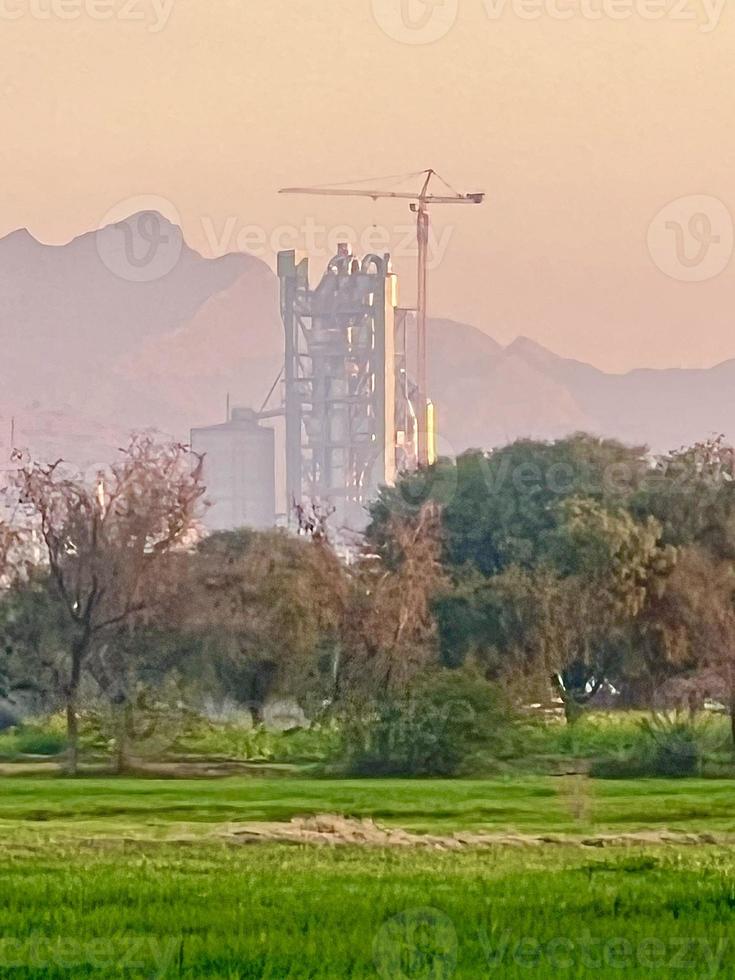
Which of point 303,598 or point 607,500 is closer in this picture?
point 303,598

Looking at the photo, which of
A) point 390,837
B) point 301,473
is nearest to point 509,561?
point 390,837

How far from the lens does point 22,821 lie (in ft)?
96.8

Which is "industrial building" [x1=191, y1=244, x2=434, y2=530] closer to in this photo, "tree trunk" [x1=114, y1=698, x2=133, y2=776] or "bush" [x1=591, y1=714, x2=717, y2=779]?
"tree trunk" [x1=114, y1=698, x2=133, y2=776]

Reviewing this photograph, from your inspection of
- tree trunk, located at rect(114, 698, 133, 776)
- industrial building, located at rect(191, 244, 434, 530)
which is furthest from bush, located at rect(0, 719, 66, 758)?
industrial building, located at rect(191, 244, 434, 530)

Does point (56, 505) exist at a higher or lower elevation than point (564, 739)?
higher

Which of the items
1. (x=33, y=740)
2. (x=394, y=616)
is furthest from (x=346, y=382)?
(x=33, y=740)

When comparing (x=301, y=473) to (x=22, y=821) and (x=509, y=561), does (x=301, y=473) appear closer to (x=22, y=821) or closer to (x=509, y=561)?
(x=509, y=561)

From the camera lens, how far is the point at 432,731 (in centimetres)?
3516

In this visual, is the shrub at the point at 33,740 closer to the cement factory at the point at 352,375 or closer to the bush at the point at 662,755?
the bush at the point at 662,755

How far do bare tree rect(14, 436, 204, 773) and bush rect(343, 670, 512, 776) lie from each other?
179 inches

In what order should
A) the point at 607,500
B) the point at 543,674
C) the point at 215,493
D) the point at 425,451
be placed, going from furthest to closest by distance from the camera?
the point at 215,493 → the point at 425,451 → the point at 607,500 → the point at 543,674

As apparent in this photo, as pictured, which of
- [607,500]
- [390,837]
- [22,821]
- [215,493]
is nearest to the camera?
[390,837]

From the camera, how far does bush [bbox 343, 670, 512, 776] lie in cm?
3484

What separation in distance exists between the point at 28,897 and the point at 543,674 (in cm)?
2247
